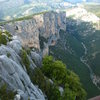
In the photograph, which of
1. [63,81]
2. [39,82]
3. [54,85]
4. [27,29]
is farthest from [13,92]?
[27,29]

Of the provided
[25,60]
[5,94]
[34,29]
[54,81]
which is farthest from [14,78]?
[34,29]

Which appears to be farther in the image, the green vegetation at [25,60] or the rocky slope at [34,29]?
the rocky slope at [34,29]

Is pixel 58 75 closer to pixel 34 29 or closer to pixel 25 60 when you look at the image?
pixel 25 60

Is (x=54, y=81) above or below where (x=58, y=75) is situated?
above

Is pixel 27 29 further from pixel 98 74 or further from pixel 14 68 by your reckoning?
pixel 14 68

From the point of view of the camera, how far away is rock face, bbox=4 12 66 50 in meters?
111

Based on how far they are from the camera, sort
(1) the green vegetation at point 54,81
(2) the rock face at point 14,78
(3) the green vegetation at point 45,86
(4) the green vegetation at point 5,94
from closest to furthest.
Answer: (4) the green vegetation at point 5,94, (2) the rock face at point 14,78, (3) the green vegetation at point 45,86, (1) the green vegetation at point 54,81

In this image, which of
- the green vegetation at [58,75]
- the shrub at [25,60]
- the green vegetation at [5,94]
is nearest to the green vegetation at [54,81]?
the green vegetation at [58,75]

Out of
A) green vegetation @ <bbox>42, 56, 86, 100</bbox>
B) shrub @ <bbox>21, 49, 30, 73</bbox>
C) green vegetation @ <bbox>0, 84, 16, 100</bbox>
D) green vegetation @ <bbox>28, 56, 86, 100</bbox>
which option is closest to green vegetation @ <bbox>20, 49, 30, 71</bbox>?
shrub @ <bbox>21, 49, 30, 73</bbox>

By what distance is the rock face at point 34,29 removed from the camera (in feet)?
364

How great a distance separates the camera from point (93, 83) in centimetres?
13800

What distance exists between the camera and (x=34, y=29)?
129125 mm

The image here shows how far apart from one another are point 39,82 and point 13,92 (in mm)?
11118

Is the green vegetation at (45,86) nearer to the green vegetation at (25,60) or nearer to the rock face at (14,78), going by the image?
the green vegetation at (25,60)
